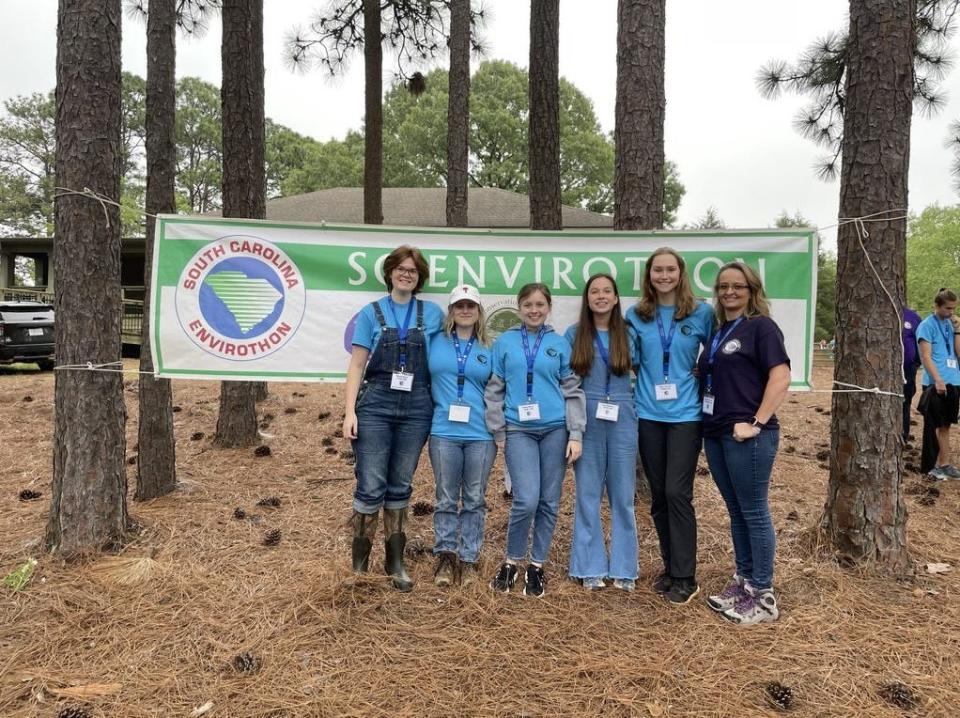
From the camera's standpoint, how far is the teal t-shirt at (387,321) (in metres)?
3.02

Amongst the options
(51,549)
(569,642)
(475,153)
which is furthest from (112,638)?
(475,153)

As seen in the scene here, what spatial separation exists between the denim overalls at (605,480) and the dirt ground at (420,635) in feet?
0.54

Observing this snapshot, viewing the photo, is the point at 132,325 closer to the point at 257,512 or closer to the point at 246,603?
the point at 257,512

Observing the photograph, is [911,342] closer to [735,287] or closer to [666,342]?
[735,287]

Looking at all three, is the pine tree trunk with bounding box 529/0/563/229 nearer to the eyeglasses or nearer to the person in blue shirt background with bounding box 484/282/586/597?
the person in blue shirt background with bounding box 484/282/586/597

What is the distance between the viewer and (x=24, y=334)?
11.1 meters

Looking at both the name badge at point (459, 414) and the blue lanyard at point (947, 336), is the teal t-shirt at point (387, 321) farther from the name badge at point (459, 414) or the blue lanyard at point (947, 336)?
the blue lanyard at point (947, 336)

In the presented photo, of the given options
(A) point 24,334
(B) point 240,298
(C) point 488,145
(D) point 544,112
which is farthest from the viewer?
(C) point 488,145

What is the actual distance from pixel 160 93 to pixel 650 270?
4125mm

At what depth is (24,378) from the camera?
33.8 feet

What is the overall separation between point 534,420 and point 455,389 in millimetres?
433

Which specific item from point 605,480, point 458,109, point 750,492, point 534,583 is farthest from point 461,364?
point 458,109

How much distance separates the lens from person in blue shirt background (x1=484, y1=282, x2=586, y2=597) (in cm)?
296

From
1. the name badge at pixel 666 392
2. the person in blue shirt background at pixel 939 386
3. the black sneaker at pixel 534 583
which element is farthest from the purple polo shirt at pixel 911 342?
the black sneaker at pixel 534 583
